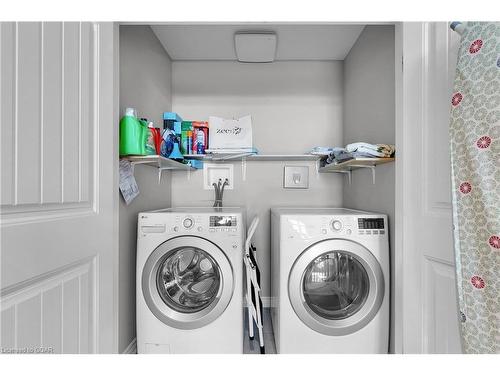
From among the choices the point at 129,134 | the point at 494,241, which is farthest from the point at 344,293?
the point at 129,134

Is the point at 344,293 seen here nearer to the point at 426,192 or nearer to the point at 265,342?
the point at 265,342

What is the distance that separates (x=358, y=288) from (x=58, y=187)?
1.64m

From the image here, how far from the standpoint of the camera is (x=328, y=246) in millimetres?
1675

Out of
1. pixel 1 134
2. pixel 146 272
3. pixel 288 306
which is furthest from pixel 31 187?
pixel 288 306

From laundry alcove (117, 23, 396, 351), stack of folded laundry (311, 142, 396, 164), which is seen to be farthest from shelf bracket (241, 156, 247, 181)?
stack of folded laundry (311, 142, 396, 164)

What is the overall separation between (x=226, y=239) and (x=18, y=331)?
104 centimetres

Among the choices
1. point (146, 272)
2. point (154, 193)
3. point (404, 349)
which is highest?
point (154, 193)

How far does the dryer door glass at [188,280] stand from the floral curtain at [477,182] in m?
1.24

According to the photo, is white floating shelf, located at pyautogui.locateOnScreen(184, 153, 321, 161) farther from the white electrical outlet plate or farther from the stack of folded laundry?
the stack of folded laundry

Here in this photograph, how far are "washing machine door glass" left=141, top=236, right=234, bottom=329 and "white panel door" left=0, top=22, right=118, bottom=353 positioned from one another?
0.97 feet

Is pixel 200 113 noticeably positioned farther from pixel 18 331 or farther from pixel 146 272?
pixel 18 331

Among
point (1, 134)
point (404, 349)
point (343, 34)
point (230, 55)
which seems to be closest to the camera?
point (1, 134)

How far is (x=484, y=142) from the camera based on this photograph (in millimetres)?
1027

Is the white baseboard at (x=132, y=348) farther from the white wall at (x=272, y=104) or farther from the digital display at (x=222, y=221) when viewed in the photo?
the white wall at (x=272, y=104)
